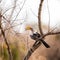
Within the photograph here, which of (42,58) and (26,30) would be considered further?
(42,58)

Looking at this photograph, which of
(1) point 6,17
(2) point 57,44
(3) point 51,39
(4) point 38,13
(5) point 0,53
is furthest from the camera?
(2) point 57,44

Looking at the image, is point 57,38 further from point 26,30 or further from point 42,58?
point 26,30

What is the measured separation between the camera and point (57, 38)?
21.9 m

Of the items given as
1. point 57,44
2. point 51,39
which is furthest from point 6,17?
point 57,44

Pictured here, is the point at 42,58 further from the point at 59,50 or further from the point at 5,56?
the point at 5,56

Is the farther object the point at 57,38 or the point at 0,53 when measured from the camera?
the point at 57,38

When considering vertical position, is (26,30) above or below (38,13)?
below

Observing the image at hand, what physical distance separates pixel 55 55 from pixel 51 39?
6.44ft

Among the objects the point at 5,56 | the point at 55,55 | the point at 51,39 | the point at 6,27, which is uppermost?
the point at 6,27

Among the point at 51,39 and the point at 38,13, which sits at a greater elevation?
the point at 38,13

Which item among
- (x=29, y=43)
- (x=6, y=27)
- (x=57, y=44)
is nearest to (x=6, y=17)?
(x=6, y=27)

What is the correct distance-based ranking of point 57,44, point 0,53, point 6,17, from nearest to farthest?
point 6,17 → point 0,53 → point 57,44

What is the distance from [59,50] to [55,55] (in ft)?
1.70

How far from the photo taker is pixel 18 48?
15.9 meters
